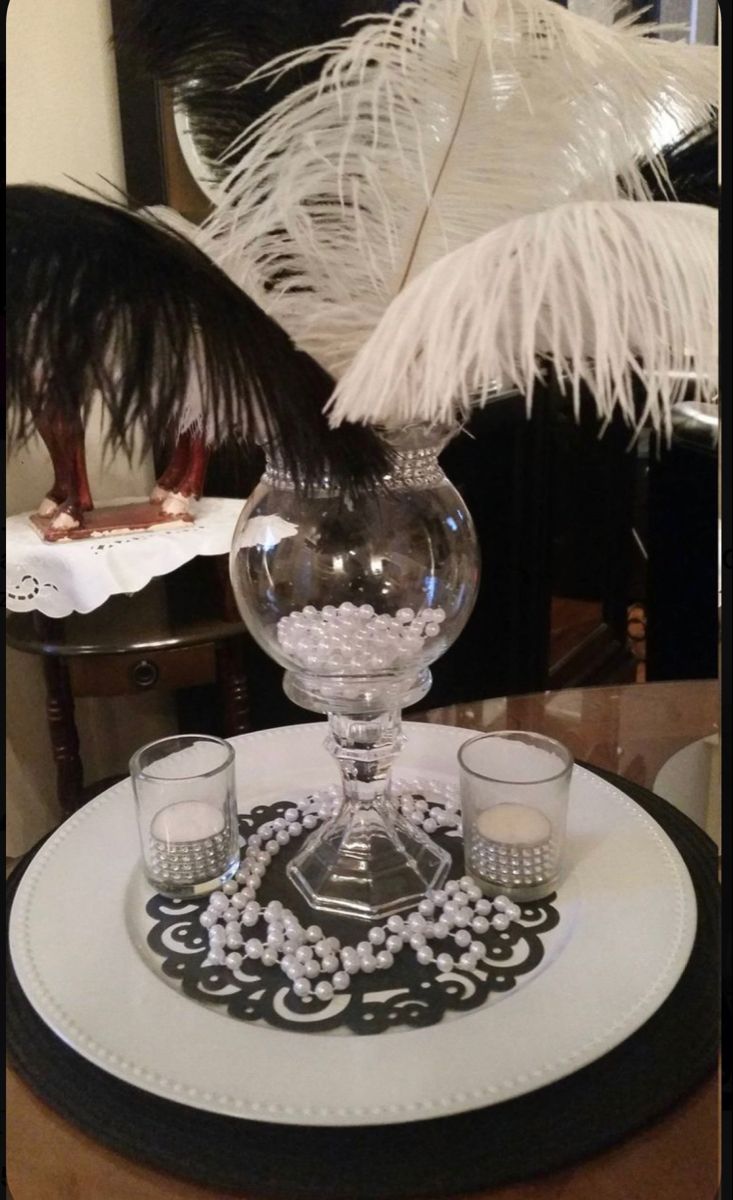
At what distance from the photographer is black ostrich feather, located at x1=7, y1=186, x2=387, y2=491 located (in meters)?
0.39

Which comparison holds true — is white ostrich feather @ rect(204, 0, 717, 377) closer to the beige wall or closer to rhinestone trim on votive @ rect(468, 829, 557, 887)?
rhinestone trim on votive @ rect(468, 829, 557, 887)

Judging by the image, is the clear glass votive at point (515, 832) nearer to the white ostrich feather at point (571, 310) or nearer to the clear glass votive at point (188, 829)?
the clear glass votive at point (188, 829)

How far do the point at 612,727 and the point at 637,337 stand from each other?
0.53m

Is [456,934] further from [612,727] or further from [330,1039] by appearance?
[612,727]

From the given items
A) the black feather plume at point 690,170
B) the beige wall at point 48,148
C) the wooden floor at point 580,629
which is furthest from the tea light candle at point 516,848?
the wooden floor at point 580,629

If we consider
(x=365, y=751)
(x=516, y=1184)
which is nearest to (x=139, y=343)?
(x=365, y=751)

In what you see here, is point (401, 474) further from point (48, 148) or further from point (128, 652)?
point (48, 148)

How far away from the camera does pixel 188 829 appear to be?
22.5 inches

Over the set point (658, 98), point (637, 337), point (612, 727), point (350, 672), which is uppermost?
point (658, 98)

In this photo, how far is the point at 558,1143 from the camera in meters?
0.39

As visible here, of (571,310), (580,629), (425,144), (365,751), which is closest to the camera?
(571,310)

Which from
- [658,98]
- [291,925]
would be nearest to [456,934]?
[291,925]

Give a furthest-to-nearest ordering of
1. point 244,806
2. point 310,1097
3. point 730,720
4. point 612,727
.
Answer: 1. point 612,727
2. point 244,806
3. point 310,1097
4. point 730,720

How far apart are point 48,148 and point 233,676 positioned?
0.70 m
